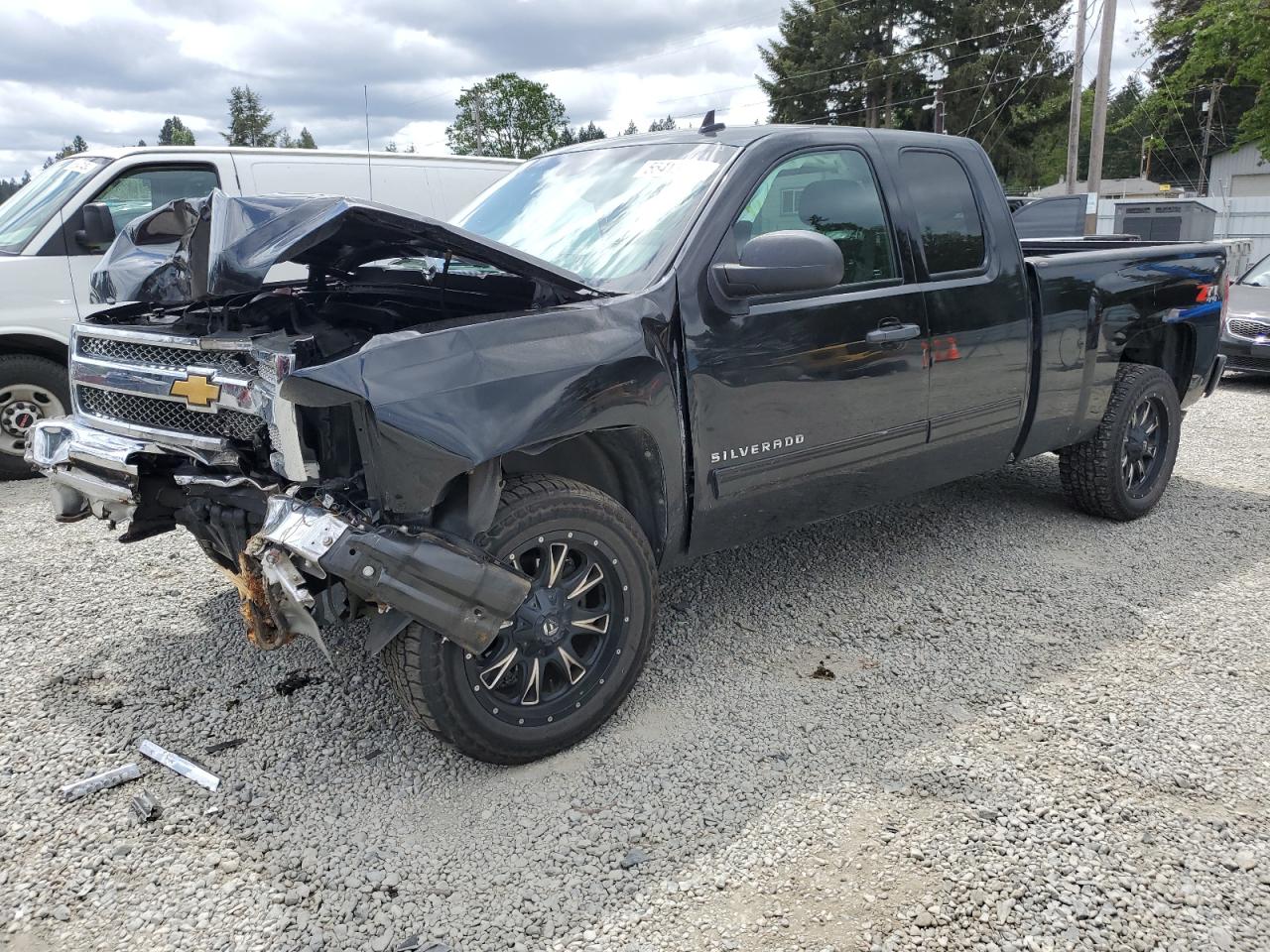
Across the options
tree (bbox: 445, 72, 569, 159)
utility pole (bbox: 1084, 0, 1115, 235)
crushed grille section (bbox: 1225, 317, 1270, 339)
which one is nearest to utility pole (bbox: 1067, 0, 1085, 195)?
utility pole (bbox: 1084, 0, 1115, 235)

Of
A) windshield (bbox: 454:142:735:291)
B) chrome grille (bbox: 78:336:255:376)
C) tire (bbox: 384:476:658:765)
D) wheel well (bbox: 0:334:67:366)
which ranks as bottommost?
tire (bbox: 384:476:658:765)

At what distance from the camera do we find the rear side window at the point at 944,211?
4059 mm

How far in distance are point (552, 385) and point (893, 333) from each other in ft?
5.35

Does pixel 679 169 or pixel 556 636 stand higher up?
pixel 679 169

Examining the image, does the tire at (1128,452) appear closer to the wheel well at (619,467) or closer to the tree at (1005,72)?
the wheel well at (619,467)

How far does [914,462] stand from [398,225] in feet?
8.04

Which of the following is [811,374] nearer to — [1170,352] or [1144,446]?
[1144,446]

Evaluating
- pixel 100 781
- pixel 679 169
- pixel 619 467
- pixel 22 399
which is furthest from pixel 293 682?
pixel 22 399

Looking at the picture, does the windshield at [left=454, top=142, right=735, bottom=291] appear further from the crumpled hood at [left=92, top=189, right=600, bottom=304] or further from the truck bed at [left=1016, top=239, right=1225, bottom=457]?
the truck bed at [left=1016, top=239, right=1225, bottom=457]

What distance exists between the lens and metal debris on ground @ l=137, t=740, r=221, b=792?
9.68 ft

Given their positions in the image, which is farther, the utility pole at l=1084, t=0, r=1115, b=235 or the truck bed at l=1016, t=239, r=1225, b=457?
the utility pole at l=1084, t=0, r=1115, b=235

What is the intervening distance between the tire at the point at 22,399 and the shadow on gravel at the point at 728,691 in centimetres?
318

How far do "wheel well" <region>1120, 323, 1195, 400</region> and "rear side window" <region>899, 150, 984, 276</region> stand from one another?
1618 millimetres

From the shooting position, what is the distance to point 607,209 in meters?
3.66
